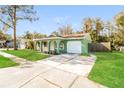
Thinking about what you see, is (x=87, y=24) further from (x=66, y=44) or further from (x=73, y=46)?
(x=73, y=46)

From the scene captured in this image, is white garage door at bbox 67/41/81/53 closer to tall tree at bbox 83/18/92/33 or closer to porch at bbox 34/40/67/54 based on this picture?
porch at bbox 34/40/67/54

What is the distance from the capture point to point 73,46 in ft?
71.6

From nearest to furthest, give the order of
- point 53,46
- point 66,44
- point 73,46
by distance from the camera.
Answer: point 73,46 → point 53,46 → point 66,44

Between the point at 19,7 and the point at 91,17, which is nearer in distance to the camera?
the point at 19,7

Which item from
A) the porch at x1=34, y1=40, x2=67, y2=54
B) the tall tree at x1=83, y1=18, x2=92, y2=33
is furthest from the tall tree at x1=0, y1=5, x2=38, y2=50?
the tall tree at x1=83, y1=18, x2=92, y2=33

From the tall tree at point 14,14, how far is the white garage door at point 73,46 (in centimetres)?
Result: 640

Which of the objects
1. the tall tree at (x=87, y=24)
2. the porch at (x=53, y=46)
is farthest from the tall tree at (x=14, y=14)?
the tall tree at (x=87, y=24)

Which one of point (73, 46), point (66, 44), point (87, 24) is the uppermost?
point (87, 24)

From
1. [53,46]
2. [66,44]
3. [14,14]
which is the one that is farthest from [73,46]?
Result: [14,14]

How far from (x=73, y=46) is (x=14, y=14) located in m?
8.79
